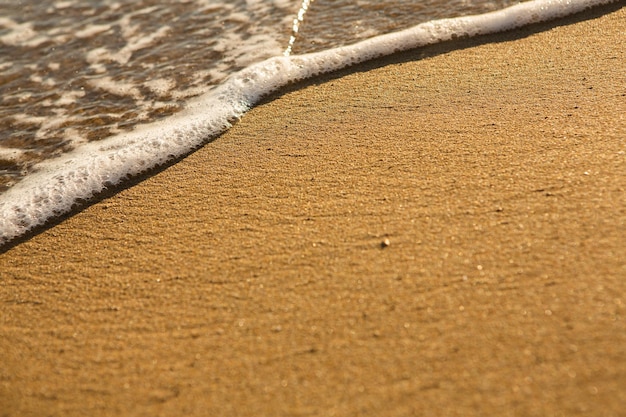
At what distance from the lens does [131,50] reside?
346 cm

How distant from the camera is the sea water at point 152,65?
251 centimetres

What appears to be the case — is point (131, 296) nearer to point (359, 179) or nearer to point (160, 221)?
point (160, 221)

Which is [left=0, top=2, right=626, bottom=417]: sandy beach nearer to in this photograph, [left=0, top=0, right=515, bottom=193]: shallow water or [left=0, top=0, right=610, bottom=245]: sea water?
[left=0, top=0, right=610, bottom=245]: sea water

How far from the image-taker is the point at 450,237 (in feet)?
5.76

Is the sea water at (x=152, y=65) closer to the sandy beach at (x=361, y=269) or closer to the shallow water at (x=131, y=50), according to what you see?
the shallow water at (x=131, y=50)

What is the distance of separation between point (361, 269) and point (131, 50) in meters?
2.42

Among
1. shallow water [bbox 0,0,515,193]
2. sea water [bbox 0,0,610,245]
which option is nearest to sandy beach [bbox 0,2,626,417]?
sea water [bbox 0,0,610,245]

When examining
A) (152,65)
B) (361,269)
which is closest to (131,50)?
(152,65)

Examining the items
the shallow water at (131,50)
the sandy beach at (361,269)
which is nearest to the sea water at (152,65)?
the shallow water at (131,50)

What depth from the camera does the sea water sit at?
8.23 ft

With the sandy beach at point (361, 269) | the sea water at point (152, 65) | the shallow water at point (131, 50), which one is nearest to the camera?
the sandy beach at point (361, 269)

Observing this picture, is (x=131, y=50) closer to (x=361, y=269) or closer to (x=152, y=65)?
(x=152, y=65)

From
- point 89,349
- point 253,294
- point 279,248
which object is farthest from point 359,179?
point 89,349

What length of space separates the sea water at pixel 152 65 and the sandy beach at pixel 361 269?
0.76ft
